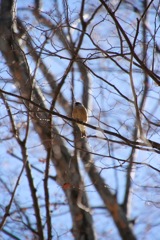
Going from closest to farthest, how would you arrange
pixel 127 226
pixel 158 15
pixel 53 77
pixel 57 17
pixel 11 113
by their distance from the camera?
pixel 158 15, pixel 57 17, pixel 11 113, pixel 53 77, pixel 127 226

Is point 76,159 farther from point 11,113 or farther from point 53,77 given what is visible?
point 11,113

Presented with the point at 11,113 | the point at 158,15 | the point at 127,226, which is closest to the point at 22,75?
the point at 11,113

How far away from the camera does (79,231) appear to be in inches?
205

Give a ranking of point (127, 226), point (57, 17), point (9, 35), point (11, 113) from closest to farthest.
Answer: point (57, 17) → point (11, 113) → point (9, 35) → point (127, 226)

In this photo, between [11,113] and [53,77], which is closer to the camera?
[11,113]

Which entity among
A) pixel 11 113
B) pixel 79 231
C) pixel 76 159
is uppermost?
pixel 76 159

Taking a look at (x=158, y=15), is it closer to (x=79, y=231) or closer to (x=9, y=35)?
(x=9, y=35)

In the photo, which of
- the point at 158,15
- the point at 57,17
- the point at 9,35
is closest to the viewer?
the point at 158,15

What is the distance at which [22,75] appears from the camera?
15.2ft

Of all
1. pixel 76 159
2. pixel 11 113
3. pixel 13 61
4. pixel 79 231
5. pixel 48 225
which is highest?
pixel 13 61

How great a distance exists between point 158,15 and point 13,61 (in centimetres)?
189

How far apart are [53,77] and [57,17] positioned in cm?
123

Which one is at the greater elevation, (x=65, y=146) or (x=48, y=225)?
(x=65, y=146)

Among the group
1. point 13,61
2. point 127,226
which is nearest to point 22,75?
point 13,61
